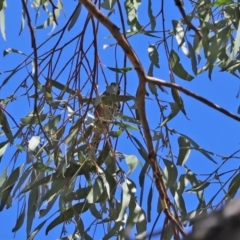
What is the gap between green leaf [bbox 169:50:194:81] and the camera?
163 centimetres

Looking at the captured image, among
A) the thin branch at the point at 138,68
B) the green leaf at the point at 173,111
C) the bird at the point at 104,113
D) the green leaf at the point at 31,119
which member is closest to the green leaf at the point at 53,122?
the green leaf at the point at 31,119

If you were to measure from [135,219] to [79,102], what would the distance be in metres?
0.27

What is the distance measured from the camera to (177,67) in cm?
167

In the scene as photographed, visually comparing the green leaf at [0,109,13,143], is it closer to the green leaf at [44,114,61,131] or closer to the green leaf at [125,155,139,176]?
the green leaf at [44,114,61,131]

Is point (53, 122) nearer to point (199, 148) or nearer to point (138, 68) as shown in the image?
point (199, 148)

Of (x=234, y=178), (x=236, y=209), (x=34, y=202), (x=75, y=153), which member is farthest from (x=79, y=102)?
(x=236, y=209)

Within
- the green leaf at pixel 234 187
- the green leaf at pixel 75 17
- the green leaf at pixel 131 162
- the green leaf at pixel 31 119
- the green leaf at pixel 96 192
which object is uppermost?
the green leaf at pixel 75 17

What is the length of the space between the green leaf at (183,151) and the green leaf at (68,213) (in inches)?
10.3

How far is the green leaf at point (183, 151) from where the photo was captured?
162cm

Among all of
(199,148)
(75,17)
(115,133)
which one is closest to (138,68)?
(115,133)

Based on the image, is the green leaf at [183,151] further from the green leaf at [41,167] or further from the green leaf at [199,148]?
the green leaf at [41,167]

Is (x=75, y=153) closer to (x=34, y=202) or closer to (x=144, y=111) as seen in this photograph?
(x=34, y=202)

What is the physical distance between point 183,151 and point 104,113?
285 mm

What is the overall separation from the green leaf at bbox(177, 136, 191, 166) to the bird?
22cm
